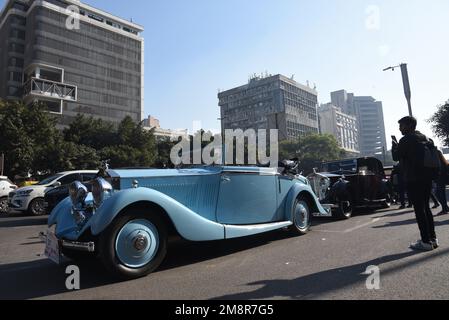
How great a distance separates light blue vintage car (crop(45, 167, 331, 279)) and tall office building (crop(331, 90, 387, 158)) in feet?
483

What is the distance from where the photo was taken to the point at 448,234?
5.75 m

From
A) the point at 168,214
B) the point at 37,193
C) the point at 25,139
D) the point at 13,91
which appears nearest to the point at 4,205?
the point at 37,193

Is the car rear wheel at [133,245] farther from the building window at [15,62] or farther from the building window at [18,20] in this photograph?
the building window at [18,20]

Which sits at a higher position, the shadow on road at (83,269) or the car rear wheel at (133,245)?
the car rear wheel at (133,245)

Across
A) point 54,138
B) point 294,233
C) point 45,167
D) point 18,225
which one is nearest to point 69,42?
point 54,138

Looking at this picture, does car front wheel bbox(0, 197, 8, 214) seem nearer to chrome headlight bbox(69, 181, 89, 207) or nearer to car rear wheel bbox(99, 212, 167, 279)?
chrome headlight bbox(69, 181, 89, 207)

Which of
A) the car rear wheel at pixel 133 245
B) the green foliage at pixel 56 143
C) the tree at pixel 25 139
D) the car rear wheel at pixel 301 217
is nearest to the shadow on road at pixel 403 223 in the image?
the car rear wheel at pixel 301 217

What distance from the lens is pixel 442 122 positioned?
36.8 metres

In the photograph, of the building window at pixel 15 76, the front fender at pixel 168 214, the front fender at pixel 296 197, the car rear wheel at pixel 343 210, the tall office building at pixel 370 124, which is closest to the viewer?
the front fender at pixel 168 214

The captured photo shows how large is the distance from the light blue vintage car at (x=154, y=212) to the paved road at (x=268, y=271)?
13.1 inches

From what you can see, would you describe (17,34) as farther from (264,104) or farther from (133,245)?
(133,245)

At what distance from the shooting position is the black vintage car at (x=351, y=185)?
829 centimetres

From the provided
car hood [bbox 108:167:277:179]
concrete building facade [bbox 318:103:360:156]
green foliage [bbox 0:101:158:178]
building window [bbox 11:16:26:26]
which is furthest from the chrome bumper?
concrete building facade [bbox 318:103:360:156]
